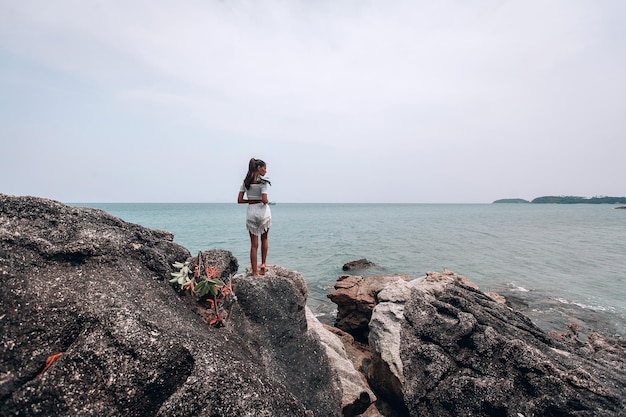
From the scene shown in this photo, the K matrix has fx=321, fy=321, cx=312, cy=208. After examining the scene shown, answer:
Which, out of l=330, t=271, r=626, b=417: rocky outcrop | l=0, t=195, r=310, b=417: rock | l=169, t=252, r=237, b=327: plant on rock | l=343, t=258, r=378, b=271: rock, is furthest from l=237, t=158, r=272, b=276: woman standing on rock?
l=343, t=258, r=378, b=271: rock

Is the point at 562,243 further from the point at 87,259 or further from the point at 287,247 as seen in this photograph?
the point at 87,259

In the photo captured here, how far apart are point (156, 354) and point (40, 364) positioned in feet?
3.98

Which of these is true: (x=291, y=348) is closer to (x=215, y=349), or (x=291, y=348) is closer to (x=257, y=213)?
(x=215, y=349)

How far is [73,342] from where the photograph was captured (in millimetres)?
3873

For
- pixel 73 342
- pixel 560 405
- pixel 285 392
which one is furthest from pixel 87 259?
pixel 560 405

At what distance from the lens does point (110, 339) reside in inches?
152

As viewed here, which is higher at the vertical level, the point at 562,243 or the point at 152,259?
the point at 152,259

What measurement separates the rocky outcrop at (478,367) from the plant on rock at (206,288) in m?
4.03

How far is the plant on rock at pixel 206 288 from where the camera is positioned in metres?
5.52

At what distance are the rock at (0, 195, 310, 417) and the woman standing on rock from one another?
3.28m

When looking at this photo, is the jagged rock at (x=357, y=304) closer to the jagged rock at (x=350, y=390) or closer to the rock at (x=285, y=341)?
the jagged rock at (x=350, y=390)

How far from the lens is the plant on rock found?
18.1 feet

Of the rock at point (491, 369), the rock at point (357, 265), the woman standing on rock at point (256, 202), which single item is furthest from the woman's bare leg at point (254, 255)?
the rock at point (357, 265)

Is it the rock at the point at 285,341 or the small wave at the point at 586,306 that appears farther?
the small wave at the point at 586,306
